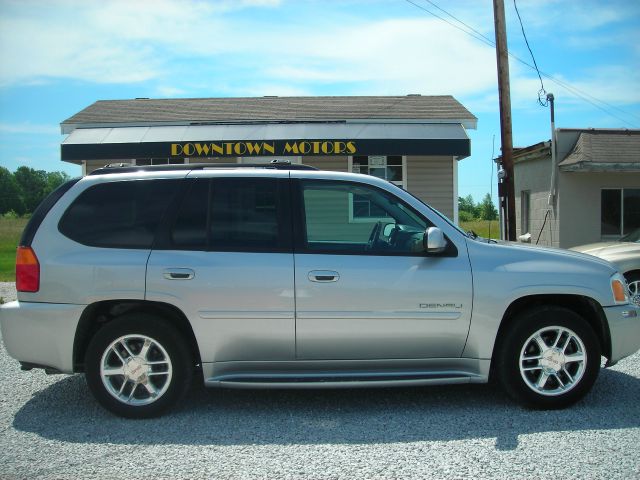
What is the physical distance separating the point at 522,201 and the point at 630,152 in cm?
433

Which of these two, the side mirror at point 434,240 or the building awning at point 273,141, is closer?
the side mirror at point 434,240

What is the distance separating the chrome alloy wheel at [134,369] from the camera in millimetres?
4523

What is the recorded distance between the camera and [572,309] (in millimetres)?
5008

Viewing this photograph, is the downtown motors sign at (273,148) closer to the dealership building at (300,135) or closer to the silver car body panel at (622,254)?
the dealership building at (300,135)

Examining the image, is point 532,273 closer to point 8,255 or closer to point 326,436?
point 326,436

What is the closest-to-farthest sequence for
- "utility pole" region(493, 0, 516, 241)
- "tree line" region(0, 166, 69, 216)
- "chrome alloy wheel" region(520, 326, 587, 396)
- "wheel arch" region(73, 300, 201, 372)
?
"wheel arch" region(73, 300, 201, 372) < "chrome alloy wheel" region(520, 326, 587, 396) < "utility pole" region(493, 0, 516, 241) < "tree line" region(0, 166, 69, 216)

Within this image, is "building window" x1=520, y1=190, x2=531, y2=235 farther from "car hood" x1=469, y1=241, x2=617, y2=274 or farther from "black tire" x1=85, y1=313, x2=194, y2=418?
"black tire" x1=85, y1=313, x2=194, y2=418

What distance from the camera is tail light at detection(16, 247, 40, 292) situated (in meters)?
4.51

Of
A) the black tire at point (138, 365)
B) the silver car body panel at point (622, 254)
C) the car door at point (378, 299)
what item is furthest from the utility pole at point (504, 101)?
the black tire at point (138, 365)

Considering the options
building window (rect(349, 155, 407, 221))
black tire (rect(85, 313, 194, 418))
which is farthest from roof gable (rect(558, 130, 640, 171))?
black tire (rect(85, 313, 194, 418))

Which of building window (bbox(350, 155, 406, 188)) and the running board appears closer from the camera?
the running board

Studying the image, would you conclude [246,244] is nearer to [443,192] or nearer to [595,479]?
[595,479]

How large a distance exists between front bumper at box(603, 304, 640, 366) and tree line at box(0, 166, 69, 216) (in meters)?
82.7

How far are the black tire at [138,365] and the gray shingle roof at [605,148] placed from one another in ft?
42.9
